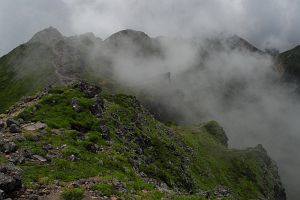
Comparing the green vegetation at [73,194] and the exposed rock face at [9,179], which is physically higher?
the green vegetation at [73,194]

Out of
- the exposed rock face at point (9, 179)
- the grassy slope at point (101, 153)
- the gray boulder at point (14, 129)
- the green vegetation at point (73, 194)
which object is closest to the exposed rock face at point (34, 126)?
the grassy slope at point (101, 153)

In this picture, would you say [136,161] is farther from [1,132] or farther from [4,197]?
[4,197]

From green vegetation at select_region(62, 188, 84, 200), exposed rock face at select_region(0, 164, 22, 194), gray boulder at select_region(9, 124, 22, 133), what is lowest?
exposed rock face at select_region(0, 164, 22, 194)

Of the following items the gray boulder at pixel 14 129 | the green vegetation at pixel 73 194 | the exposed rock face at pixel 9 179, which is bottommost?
the exposed rock face at pixel 9 179

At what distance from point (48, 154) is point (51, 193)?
12.6m

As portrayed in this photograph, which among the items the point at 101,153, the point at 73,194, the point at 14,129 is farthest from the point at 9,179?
the point at 101,153

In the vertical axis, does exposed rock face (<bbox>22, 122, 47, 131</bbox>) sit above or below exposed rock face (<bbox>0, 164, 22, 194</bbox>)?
above

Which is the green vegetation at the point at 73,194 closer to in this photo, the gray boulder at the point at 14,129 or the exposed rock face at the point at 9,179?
the exposed rock face at the point at 9,179

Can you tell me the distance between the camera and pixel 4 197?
115 feet

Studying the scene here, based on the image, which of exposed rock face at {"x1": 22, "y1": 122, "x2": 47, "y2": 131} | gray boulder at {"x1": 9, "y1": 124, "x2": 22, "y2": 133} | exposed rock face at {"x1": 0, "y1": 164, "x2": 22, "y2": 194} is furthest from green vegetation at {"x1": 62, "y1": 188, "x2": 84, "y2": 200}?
exposed rock face at {"x1": 22, "y1": 122, "x2": 47, "y2": 131}

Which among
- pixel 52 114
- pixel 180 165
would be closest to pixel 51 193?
pixel 52 114

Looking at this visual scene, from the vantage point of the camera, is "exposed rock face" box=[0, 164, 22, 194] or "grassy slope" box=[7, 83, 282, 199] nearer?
"exposed rock face" box=[0, 164, 22, 194]

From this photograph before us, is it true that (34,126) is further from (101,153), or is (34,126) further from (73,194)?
(73,194)

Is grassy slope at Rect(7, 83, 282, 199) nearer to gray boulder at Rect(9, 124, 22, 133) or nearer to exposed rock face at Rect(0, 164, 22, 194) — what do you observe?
exposed rock face at Rect(0, 164, 22, 194)
